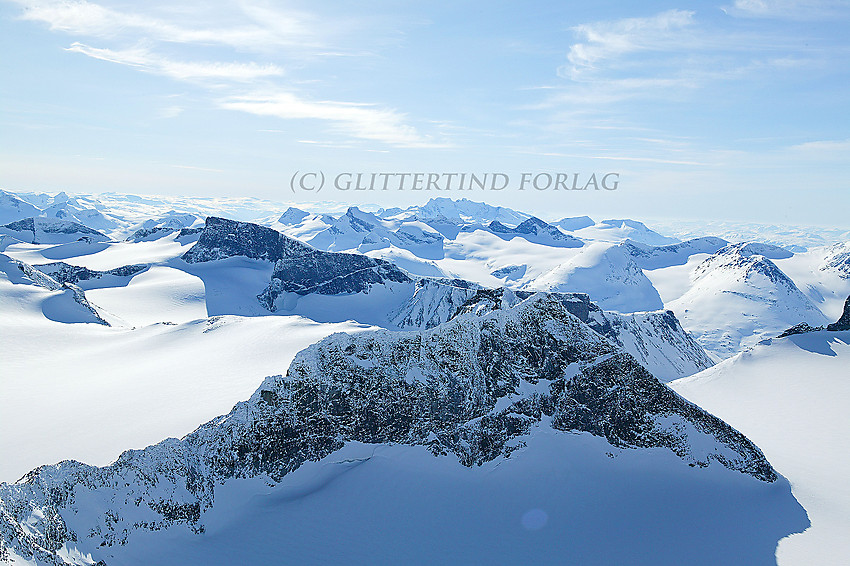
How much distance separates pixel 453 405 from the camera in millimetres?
24984

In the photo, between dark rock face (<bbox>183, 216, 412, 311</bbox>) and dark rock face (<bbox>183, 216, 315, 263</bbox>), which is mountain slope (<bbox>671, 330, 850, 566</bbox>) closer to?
dark rock face (<bbox>183, 216, 412, 311</bbox>)

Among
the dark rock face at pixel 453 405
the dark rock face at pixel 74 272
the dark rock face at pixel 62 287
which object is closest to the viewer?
the dark rock face at pixel 453 405

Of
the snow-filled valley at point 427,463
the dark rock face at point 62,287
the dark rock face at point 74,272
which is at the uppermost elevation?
the snow-filled valley at point 427,463

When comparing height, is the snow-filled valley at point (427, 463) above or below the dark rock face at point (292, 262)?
above

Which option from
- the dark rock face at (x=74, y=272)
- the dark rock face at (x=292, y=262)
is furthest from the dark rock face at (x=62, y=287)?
the dark rock face at (x=292, y=262)

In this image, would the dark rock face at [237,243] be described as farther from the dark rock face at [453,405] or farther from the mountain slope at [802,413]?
the dark rock face at [453,405]

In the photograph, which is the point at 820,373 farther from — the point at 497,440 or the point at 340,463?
the point at 340,463

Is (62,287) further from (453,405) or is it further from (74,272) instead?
(453,405)

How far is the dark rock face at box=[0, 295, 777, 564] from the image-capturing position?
73.8 feet

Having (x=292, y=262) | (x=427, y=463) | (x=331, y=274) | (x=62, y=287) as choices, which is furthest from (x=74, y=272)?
(x=427, y=463)

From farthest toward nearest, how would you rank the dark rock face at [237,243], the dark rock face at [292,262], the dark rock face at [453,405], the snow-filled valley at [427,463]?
1. the dark rock face at [237,243]
2. the dark rock face at [292,262]
3. the dark rock face at [453,405]
4. the snow-filled valley at [427,463]

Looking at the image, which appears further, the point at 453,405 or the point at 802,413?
the point at 802,413

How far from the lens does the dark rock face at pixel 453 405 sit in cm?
2250

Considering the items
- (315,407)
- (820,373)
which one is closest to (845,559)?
(315,407)
